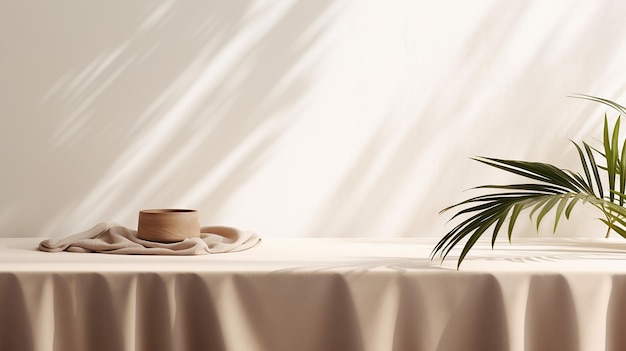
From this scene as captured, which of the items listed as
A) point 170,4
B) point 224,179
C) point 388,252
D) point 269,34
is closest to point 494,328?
point 388,252

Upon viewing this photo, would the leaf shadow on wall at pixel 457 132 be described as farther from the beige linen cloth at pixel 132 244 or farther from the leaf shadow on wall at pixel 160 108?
the beige linen cloth at pixel 132 244

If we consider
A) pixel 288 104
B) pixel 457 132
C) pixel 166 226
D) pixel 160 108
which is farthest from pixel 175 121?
pixel 457 132

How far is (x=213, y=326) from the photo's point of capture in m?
1.37

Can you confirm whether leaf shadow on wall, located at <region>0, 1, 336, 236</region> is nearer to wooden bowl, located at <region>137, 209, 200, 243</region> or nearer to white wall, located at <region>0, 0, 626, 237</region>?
white wall, located at <region>0, 0, 626, 237</region>

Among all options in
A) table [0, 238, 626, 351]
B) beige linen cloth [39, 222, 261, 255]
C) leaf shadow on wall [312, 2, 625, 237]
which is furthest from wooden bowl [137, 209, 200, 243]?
leaf shadow on wall [312, 2, 625, 237]

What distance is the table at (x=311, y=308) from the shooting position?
136cm

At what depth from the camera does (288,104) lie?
198 centimetres

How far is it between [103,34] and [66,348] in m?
0.92

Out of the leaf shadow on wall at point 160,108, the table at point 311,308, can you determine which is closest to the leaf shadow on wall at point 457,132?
the leaf shadow on wall at point 160,108

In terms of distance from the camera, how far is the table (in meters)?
1.36

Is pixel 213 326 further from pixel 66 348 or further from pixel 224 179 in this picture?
pixel 224 179

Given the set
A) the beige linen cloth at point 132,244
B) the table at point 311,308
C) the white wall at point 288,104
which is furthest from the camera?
the white wall at point 288,104

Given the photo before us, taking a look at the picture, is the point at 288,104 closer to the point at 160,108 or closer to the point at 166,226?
the point at 160,108

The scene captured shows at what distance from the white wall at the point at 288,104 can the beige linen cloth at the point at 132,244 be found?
28 cm
